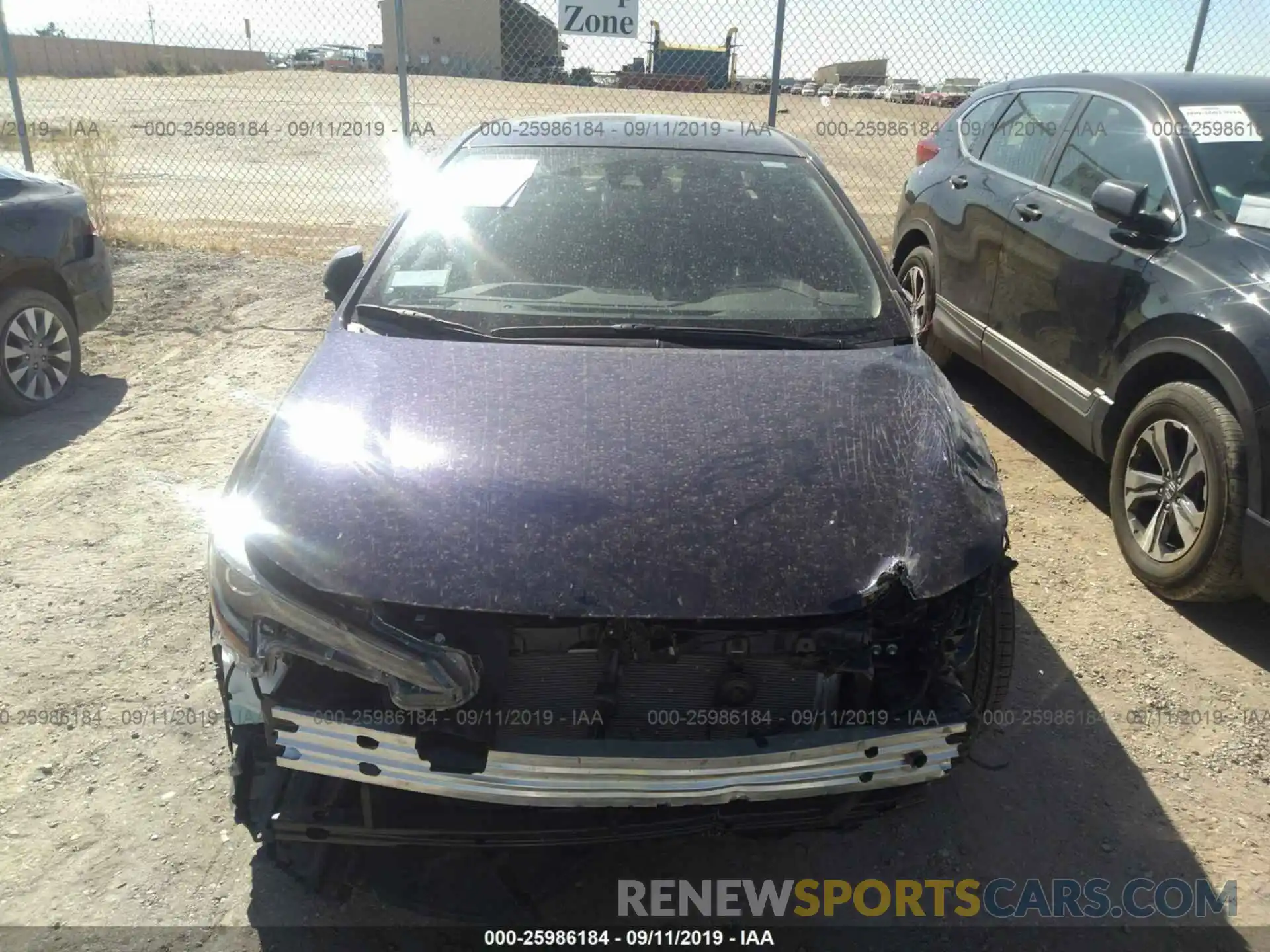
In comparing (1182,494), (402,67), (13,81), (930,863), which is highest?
(402,67)

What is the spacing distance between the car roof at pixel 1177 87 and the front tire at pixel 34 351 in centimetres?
580

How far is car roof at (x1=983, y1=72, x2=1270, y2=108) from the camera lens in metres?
4.18

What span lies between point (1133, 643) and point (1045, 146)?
Result: 2.77 meters

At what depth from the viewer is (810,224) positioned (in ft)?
10.6

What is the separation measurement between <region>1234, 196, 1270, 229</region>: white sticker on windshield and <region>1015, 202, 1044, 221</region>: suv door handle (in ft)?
3.14

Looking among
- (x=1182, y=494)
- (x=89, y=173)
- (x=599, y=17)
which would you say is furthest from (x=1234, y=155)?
(x=89, y=173)

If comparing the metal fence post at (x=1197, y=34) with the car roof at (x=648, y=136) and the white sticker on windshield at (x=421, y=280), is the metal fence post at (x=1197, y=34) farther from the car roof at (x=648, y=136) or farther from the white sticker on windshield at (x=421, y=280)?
the white sticker on windshield at (x=421, y=280)

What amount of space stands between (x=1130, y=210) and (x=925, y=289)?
6.25 ft

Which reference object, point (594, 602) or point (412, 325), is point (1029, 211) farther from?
point (594, 602)

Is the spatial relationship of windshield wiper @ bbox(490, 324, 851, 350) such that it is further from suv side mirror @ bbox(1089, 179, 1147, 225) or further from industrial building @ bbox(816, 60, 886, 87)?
industrial building @ bbox(816, 60, 886, 87)

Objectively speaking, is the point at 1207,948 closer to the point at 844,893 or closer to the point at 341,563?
the point at 844,893

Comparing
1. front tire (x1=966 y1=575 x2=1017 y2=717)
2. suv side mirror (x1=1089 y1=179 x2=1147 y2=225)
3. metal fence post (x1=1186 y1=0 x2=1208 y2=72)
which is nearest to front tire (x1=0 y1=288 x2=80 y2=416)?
front tire (x1=966 y1=575 x2=1017 y2=717)

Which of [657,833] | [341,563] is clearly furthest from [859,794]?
[341,563]

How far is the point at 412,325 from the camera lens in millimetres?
2750
